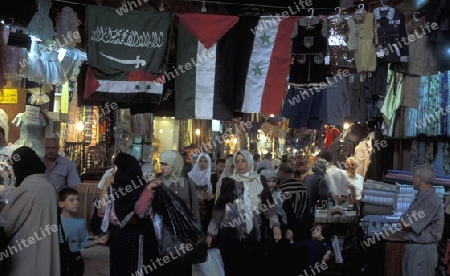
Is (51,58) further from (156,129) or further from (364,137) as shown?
(156,129)

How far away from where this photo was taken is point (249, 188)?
688 centimetres

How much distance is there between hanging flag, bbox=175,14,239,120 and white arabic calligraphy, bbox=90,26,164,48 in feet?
1.11

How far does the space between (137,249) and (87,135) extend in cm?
754

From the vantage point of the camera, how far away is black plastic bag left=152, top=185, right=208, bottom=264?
587 centimetres

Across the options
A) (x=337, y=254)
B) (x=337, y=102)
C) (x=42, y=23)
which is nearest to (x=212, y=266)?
(x=337, y=254)

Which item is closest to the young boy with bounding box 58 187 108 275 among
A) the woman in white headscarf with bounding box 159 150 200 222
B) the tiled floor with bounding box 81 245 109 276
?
the woman in white headscarf with bounding box 159 150 200 222

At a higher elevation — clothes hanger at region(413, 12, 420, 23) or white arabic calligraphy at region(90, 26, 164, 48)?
clothes hanger at region(413, 12, 420, 23)

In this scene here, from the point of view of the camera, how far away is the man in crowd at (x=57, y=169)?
25.3 feet

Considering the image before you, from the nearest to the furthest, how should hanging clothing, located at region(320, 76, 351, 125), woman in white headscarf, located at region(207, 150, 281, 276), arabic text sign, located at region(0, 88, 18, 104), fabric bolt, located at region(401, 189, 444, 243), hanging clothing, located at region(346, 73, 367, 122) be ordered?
1. fabric bolt, located at region(401, 189, 444, 243)
2. woman in white headscarf, located at region(207, 150, 281, 276)
3. arabic text sign, located at region(0, 88, 18, 104)
4. hanging clothing, located at region(346, 73, 367, 122)
5. hanging clothing, located at region(320, 76, 351, 125)

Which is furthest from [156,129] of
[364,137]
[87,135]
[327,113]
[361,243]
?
[361,243]

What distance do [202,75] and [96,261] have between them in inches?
180

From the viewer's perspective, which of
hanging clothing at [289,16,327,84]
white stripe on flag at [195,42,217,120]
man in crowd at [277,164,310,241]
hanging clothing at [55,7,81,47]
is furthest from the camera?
man in crowd at [277,164,310,241]

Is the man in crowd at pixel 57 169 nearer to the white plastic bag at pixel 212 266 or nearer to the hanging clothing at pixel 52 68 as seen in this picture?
the hanging clothing at pixel 52 68

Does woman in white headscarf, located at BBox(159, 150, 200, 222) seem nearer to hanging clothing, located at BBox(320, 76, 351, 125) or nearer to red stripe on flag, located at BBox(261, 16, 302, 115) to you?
red stripe on flag, located at BBox(261, 16, 302, 115)
